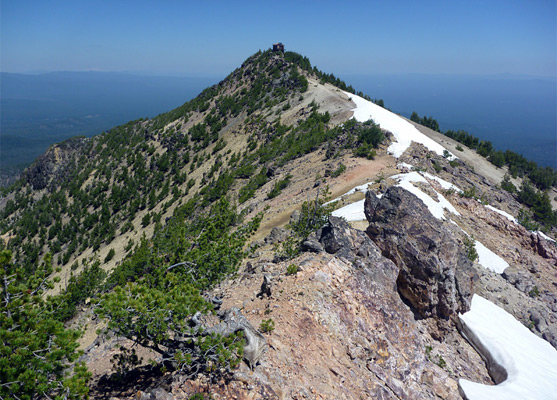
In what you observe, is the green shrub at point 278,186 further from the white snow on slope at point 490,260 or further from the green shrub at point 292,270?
the green shrub at point 292,270

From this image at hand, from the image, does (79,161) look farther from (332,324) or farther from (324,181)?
(332,324)

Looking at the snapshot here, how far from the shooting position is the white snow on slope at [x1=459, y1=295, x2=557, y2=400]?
11.7 m

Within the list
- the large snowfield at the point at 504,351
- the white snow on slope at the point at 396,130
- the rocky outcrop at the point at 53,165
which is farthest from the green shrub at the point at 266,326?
the rocky outcrop at the point at 53,165

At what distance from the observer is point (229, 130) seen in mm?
54062

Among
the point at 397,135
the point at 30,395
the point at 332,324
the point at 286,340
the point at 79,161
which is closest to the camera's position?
the point at 30,395

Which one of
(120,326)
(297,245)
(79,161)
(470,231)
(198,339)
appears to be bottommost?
(79,161)

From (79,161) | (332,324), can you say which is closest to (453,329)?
(332,324)

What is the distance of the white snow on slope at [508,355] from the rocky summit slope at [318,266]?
20 centimetres

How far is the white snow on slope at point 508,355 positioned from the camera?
1170cm

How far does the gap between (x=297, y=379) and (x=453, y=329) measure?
9.70 meters

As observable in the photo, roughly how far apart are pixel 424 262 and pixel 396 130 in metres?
24.9

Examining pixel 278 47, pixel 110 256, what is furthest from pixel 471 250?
pixel 278 47

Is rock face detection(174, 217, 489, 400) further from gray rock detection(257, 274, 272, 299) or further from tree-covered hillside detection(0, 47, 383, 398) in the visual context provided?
tree-covered hillside detection(0, 47, 383, 398)

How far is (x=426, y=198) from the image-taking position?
2125 centimetres
